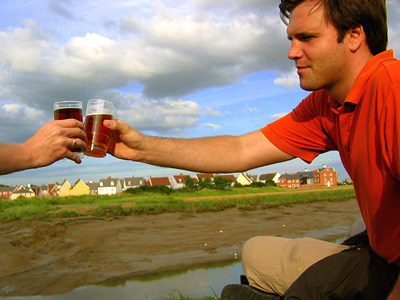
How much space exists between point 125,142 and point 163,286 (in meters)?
4.34

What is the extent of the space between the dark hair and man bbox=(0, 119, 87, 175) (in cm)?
174

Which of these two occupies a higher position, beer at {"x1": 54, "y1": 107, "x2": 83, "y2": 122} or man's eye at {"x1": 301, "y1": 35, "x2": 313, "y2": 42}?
man's eye at {"x1": 301, "y1": 35, "x2": 313, "y2": 42}

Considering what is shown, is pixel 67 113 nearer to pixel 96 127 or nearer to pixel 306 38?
pixel 96 127

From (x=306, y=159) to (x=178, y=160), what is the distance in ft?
3.32

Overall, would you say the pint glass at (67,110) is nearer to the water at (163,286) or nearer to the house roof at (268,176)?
the water at (163,286)

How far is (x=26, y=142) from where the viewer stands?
2414 mm

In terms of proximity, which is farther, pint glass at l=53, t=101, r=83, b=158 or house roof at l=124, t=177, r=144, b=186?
house roof at l=124, t=177, r=144, b=186

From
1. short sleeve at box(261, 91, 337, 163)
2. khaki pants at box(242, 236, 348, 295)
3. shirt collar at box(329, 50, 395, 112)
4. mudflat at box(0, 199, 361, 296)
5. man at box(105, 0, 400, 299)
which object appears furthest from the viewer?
mudflat at box(0, 199, 361, 296)

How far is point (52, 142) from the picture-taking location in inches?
95.0

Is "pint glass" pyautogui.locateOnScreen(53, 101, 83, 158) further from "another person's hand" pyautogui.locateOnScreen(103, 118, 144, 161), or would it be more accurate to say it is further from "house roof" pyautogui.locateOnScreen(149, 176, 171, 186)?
"house roof" pyautogui.locateOnScreen(149, 176, 171, 186)

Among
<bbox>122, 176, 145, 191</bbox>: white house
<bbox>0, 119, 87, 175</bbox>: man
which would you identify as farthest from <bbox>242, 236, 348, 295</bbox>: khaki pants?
<bbox>122, 176, 145, 191</bbox>: white house

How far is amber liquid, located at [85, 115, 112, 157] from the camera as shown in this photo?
8.36 ft

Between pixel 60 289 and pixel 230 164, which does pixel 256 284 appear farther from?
pixel 60 289

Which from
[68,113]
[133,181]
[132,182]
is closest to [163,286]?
[68,113]
